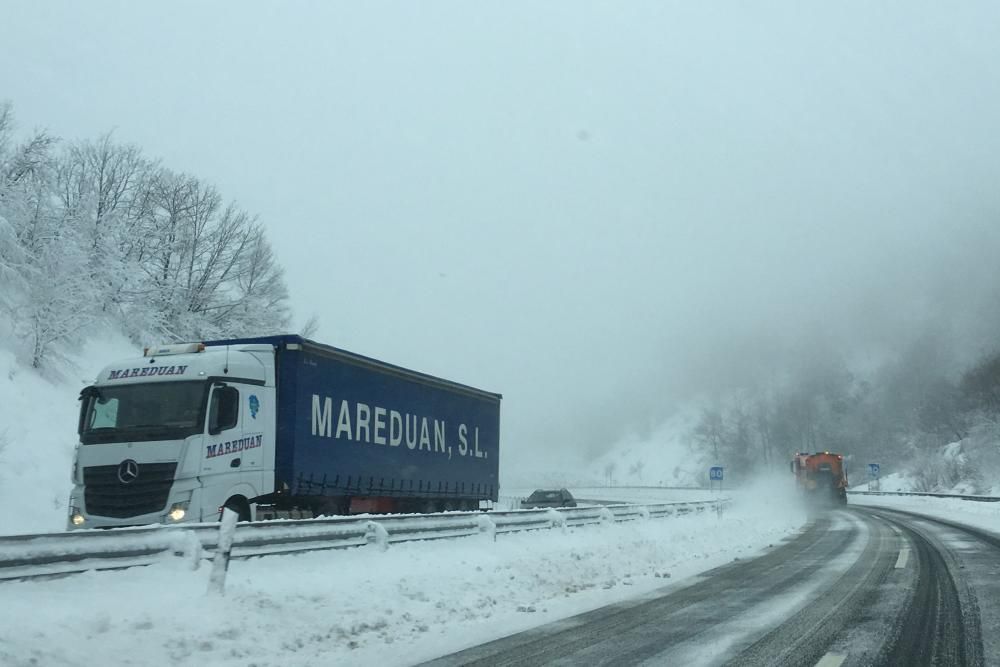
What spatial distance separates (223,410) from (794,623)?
9.10 metres

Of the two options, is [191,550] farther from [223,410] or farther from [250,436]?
[250,436]

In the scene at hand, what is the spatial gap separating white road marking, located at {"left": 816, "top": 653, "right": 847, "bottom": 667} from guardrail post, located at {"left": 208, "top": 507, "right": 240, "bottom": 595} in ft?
17.8

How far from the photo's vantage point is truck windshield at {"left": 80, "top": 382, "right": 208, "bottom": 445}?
12.4m

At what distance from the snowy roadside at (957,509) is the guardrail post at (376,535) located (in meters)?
20.7

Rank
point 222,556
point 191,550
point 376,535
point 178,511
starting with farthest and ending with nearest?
point 178,511 < point 376,535 < point 191,550 < point 222,556

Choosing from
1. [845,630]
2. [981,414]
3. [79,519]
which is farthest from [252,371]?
[981,414]

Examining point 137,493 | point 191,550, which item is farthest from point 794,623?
point 137,493

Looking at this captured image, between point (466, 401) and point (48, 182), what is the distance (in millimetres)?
22116

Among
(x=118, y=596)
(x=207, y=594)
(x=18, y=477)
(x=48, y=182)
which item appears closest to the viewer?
(x=118, y=596)

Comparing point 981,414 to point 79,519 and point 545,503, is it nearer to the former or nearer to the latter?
point 545,503

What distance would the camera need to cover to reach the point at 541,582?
11.4m

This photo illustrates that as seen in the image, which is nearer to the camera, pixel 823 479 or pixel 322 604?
pixel 322 604

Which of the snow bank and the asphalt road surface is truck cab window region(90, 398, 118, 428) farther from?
the asphalt road surface

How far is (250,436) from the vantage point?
1347 centimetres
